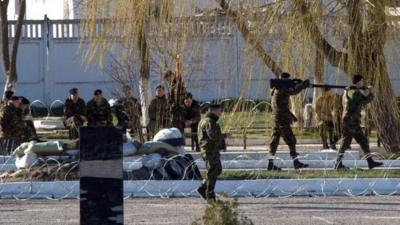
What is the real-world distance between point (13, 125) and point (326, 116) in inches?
246

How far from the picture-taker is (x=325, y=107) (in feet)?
70.0

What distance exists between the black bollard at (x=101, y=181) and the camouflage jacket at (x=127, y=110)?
14.3 m

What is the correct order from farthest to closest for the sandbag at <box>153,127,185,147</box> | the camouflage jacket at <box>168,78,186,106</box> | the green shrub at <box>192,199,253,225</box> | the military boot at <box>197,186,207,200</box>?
the camouflage jacket at <box>168,78,186,106</box> < the sandbag at <box>153,127,185,147</box> < the military boot at <box>197,186,207,200</box> < the green shrub at <box>192,199,253,225</box>

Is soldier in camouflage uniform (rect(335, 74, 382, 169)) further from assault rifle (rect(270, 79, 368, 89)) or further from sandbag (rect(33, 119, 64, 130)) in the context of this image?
sandbag (rect(33, 119, 64, 130))

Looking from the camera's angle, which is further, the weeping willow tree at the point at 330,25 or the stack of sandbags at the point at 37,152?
the stack of sandbags at the point at 37,152

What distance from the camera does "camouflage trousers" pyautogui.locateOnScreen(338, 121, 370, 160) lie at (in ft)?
61.0

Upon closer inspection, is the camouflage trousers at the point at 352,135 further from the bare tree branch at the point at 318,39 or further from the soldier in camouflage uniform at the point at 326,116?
the bare tree branch at the point at 318,39

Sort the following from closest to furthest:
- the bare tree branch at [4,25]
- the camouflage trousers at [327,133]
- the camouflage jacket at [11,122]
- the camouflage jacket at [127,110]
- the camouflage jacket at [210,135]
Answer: the camouflage jacket at [210,135], the camouflage jacket at [11,122], the camouflage trousers at [327,133], the camouflage jacket at [127,110], the bare tree branch at [4,25]

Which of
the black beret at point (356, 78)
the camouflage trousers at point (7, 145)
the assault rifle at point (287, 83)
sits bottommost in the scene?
the camouflage trousers at point (7, 145)

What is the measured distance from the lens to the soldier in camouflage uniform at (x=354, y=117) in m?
17.8

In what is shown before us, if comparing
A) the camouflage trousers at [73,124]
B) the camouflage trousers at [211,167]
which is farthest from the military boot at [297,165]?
the camouflage trousers at [73,124]

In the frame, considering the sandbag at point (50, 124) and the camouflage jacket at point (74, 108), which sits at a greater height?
the camouflage jacket at point (74, 108)

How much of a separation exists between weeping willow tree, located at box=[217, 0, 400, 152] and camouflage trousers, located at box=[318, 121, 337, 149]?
5092 millimetres

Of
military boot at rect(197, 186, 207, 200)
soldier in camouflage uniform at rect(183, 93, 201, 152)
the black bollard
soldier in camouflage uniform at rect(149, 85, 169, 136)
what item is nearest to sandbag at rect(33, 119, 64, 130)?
soldier in camouflage uniform at rect(183, 93, 201, 152)
